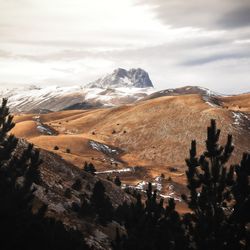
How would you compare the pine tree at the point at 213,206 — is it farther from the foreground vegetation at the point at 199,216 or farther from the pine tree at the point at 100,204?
the pine tree at the point at 100,204

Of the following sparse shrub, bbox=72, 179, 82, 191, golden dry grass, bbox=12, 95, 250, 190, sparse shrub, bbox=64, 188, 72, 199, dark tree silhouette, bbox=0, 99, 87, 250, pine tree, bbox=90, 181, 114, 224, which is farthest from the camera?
golden dry grass, bbox=12, 95, 250, 190

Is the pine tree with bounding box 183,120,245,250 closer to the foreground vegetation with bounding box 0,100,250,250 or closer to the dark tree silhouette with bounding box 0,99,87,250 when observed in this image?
the foreground vegetation with bounding box 0,100,250,250

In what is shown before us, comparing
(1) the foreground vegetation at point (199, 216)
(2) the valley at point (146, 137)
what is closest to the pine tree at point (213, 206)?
(1) the foreground vegetation at point (199, 216)

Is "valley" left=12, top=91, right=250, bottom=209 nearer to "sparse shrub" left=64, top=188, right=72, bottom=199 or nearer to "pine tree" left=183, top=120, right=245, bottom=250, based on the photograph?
"sparse shrub" left=64, top=188, right=72, bottom=199

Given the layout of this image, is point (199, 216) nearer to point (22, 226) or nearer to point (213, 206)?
point (213, 206)

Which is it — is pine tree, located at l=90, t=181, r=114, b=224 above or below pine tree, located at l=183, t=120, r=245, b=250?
below

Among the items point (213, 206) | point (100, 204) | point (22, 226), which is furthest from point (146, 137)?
point (22, 226)

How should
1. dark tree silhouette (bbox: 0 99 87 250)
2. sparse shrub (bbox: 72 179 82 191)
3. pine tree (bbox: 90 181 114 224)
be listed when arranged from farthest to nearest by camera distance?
sparse shrub (bbox: 72 179 82 191)
pine tree (bbox: 90 181 114 224)
dark tree silhouette (bbox: 0 99 87 250)

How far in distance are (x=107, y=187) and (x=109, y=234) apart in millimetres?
13801

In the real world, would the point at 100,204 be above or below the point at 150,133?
above

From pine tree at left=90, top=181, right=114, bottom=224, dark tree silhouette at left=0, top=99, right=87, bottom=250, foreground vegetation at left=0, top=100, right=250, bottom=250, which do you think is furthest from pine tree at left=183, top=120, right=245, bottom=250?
pine tree at left=90, top=181, right=114, bottom=224

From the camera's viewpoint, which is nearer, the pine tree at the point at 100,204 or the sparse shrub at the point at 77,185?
the pine tree at the point at 100,204

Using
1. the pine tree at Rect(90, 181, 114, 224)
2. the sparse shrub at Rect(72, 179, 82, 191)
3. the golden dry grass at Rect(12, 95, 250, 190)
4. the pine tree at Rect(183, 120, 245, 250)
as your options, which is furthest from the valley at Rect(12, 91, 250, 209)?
the pine tree at Rect(183, 120, 245, 250)

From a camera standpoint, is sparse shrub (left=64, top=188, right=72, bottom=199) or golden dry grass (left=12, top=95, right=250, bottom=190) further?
golden dry grass (left=12, top=95, right=250, bottom=190)
